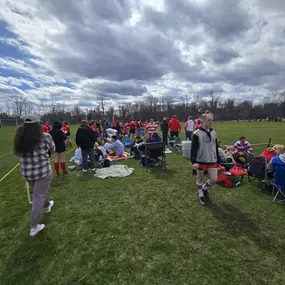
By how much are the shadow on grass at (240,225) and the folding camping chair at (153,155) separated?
9.67ft

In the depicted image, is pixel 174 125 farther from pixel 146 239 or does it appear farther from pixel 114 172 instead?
pixel 146 239

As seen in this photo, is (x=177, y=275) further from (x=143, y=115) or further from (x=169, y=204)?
(x=143, y=115)

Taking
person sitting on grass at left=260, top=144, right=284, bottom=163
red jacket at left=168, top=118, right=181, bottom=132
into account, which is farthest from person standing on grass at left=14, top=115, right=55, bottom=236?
red jacket at left=168, top=118, right=181, bottom=132

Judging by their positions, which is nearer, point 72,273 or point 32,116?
point 72,273

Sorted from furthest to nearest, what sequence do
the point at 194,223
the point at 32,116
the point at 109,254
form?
the point at 194,223, the point at 32,116, the point at 109,254

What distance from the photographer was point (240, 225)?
9.82 feet

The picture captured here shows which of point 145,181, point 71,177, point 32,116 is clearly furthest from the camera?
point 71,177

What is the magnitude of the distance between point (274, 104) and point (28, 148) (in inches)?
3789

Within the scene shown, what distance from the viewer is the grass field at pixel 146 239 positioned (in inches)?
82.4

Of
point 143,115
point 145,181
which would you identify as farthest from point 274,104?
point 145,181

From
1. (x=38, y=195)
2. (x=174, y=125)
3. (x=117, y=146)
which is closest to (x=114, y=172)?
(x=117, y=146)

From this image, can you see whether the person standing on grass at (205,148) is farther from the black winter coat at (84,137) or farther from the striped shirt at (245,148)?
the black winter coat at (84,137)

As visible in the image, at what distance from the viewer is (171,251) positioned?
8.00ft

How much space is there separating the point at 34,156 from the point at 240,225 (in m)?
3.59
